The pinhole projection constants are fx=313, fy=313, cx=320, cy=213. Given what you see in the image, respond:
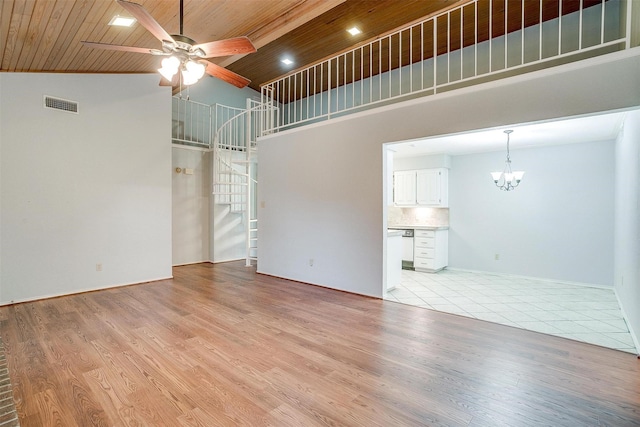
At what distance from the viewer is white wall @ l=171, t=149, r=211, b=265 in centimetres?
689

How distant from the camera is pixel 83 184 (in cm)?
466

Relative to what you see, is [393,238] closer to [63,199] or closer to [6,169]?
[63,199]

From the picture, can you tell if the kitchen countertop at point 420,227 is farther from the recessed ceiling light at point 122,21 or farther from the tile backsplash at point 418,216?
the recessed ceiling light at point 122,21

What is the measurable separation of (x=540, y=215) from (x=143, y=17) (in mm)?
6410

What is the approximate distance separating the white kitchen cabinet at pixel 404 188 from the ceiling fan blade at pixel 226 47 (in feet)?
15.8

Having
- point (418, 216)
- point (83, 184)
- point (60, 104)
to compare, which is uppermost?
point (60, 104)

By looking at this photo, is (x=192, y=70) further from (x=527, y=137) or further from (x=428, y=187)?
(x=428, y=187)

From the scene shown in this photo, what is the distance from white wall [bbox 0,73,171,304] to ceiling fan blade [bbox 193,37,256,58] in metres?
3.10

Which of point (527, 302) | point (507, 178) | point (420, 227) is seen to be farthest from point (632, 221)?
point (420, 227)

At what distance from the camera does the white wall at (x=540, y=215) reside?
203 inches

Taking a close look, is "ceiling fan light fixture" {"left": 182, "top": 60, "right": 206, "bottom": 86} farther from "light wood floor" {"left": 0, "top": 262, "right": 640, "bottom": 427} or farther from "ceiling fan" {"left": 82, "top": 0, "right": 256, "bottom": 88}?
"light wood floor" {"left": 0, "top": 262, "right": 640, "bottom": 427}

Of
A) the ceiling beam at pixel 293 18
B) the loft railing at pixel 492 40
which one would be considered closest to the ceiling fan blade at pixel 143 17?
the ceiling beam at pixel 293 18

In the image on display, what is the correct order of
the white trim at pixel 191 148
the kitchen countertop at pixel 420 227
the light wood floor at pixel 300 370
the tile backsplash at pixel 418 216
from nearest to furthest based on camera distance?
the light wood floor at pixel 300 370, the kitchen countertop at pixel 420 227, the tile backsplash at pixel 418 216, the white trim at pixel 191 148

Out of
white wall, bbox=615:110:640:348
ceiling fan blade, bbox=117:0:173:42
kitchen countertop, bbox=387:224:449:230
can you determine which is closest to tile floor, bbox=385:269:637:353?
white wall, bbox=615:110:640:348
